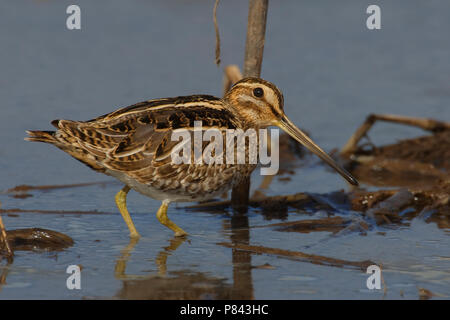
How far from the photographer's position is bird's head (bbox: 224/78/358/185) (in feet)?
22.4

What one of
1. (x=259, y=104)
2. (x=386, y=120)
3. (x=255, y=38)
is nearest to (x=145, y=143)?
(x=259, y=104)

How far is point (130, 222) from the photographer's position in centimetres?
655

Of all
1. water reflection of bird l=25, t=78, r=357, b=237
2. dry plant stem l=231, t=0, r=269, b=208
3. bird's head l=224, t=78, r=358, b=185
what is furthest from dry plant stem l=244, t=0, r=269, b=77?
water reflection of bird l=25, t=78, r=357, b=237

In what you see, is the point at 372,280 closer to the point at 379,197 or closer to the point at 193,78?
the point at 379,197

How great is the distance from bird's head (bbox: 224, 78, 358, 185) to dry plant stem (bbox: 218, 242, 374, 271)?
120 cm

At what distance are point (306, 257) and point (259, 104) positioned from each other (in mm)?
1560

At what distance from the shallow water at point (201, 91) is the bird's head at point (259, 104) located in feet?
2.67

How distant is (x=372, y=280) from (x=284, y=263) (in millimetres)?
649

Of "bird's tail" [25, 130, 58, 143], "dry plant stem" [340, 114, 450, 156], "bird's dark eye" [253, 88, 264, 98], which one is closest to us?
"bird's tail" [25, 130, 58, 143]

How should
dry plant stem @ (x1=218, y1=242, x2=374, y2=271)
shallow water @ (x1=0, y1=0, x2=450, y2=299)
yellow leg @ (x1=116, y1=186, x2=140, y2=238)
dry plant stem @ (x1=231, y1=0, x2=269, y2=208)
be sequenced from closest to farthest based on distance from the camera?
shallow water @ (x1=0, y1=0, x2=450, y2=299)
dry plant stem @ (x1=218, y1=242, x2=374, y2=271)
yellow leg @ (x1=116, y1=186, x2=140, y2=238)
dry plant stem @ (x1=231, y1=0, x2=269, y2=208)

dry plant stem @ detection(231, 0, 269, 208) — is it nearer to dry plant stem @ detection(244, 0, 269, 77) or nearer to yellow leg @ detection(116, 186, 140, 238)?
dry plant stem @ detection(244, 0, 269, 77)

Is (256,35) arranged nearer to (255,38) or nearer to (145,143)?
(255,38)

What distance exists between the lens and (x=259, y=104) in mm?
6855

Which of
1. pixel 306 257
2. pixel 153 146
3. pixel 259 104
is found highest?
pixel 259 104
